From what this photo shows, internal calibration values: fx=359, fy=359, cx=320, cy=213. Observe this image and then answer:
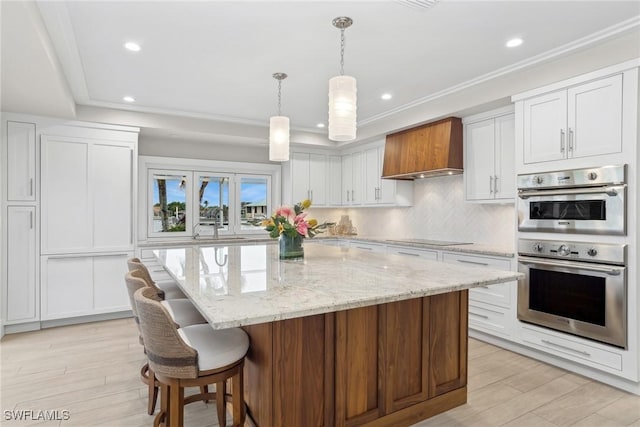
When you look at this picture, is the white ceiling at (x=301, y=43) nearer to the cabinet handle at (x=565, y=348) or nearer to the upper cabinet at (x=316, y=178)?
the upper cabinet at (x=316, y=178)

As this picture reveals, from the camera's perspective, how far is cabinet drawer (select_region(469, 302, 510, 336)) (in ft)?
11.3

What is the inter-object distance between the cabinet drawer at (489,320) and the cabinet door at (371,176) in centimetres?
228

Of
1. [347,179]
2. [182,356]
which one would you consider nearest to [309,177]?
[347,179]

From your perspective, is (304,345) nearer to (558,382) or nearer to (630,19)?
(558,382)

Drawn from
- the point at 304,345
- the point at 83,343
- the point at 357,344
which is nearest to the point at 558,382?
the point at 357,344

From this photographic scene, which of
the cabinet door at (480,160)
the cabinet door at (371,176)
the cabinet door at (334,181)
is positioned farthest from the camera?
the cabinet door at (334,181)

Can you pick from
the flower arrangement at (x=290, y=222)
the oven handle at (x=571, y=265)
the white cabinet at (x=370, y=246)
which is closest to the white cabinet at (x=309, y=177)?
the white cabinet at (x=370, y=246)

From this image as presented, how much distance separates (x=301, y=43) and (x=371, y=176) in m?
3.02

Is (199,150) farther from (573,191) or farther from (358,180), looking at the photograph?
(573,191)

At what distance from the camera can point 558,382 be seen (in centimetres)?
278

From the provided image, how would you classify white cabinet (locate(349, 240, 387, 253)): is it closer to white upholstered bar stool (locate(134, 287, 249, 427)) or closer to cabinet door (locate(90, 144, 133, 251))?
cabinet door (locate(90, 144, 133, 251))

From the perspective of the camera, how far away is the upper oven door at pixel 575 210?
8.59ft

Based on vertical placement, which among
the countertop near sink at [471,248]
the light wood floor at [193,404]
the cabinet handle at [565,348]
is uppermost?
the countertop near sink at [471,248]

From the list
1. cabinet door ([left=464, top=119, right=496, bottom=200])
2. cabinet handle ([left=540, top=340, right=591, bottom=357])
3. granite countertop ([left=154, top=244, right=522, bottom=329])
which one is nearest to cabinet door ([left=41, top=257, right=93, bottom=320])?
granite countertop ([left=154, top=244, right=522, bottom=329])
